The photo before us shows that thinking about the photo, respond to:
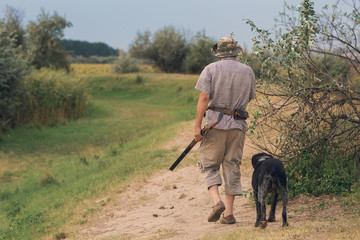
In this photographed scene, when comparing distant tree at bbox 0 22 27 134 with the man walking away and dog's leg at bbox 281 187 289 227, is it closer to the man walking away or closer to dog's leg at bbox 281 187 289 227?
the man walking away

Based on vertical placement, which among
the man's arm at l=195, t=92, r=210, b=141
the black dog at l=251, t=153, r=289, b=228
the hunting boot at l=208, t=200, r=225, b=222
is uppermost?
the man's arm at l=195, t=92, r=210, b=141

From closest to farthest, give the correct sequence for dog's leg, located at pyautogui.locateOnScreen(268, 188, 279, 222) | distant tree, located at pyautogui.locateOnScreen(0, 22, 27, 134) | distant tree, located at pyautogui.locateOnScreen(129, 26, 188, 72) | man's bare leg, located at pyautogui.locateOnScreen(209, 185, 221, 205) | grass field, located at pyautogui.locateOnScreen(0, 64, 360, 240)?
1. dog's leg, located at pyautogui.locateOnScreen(268, 188, 279, 222)
2. man's bare leg, located at pyautogui.locateOnScreen(209, 185, 221, 205)
3. grass field, located at pyautogui.locateOnScreen(0, 64, 360, 240)
4. distant tree, located at pyautogui.locateOnScreen(0, 22, 27, 134)
5. distant tree, located at pyautogui.locateOnScreen(129, 26, 188, 72)

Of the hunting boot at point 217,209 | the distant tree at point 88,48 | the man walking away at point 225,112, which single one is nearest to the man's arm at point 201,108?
the man walking away at point 225,112

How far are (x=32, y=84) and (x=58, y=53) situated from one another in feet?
67.8

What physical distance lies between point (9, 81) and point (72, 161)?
589 centimetres

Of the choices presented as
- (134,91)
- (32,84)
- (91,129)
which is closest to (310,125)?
(91,129)

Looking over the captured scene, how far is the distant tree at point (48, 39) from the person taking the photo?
3850 cm

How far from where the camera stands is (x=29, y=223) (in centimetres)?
859

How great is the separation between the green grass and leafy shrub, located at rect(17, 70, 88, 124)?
614 millimetres

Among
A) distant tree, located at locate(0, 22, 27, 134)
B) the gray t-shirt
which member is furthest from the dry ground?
distant tree, located at locate(0, 22, 27, 134)

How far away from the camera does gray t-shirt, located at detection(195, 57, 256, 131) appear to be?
18.8 ft

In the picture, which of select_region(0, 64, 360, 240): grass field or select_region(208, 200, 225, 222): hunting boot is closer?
select_region(208, 200, 225, 222): hunting boot

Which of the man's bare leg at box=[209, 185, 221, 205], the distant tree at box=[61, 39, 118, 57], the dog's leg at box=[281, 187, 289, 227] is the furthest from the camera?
the distant tree at box=[61, 39, 118, 57]

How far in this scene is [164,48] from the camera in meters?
46.6
